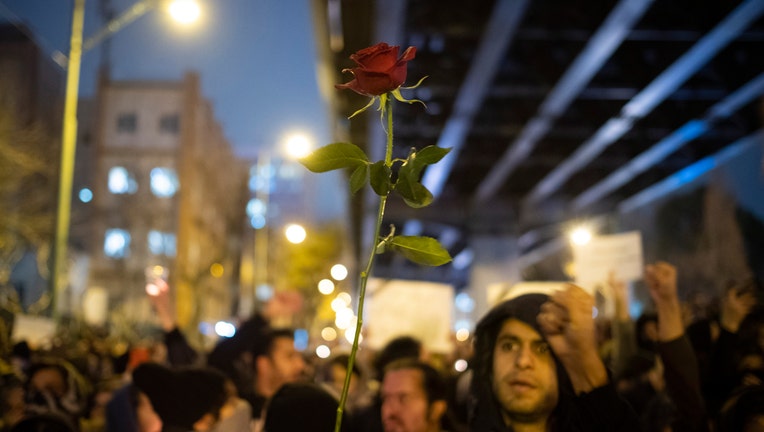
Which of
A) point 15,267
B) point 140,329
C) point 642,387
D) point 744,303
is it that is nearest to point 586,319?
point 744,303

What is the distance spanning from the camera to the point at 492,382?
3691 millimetres

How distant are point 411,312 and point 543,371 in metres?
9.21

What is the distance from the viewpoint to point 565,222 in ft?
120

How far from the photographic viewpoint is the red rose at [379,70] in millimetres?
2402

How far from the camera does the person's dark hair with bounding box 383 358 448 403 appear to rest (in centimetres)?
538

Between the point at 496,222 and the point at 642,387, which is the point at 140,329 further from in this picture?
the point at 642,387

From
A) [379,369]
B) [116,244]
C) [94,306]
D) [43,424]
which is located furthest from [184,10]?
[116,244]

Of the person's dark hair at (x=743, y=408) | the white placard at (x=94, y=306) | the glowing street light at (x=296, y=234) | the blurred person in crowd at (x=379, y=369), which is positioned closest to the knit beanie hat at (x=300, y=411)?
the blurred person in crowd at (x=379, y=369)

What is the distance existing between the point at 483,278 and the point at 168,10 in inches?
844

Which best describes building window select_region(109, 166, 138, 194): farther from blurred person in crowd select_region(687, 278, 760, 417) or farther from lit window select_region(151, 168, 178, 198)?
blurred person in crowd select_region(687, 278, 760, 417)

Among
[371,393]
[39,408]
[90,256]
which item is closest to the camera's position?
[39,408]

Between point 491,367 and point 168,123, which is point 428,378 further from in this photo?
point 168,123

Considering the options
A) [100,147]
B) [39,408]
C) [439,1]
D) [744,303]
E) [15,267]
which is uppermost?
[100,147]

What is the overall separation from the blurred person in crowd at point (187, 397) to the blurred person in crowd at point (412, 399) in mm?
980
